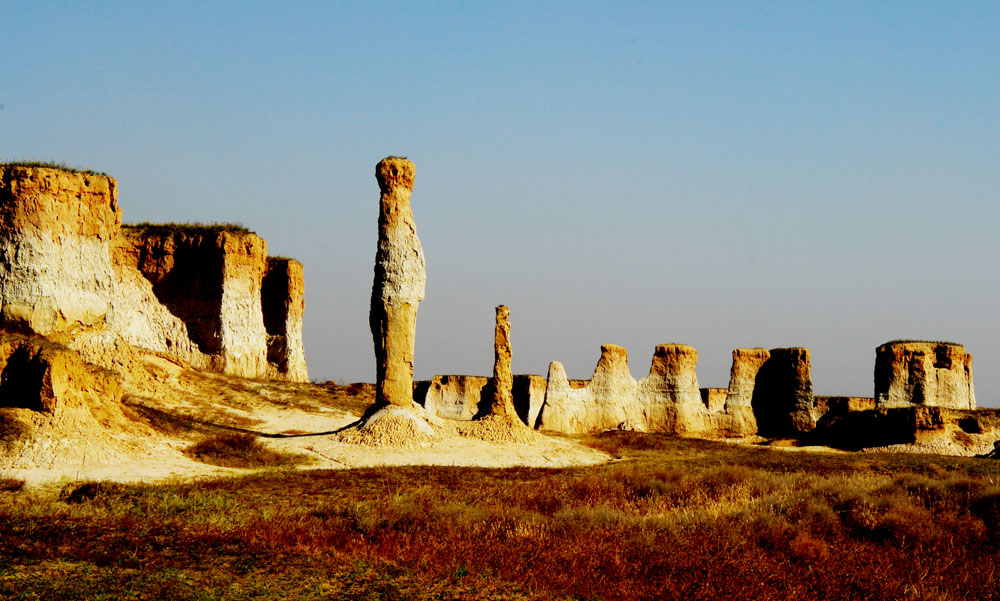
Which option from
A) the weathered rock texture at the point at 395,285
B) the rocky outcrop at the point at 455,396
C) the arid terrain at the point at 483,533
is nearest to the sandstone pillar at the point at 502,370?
the weathered rock texture at the point at 395,285

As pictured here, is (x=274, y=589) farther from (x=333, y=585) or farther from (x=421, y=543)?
(x=421, y=543)

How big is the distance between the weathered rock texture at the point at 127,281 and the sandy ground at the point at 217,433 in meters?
2.65

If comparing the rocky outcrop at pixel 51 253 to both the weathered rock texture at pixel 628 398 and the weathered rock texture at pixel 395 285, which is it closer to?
the weathered rock texture at pixel 395 285

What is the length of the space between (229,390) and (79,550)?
2413cm

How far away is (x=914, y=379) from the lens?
143 ft

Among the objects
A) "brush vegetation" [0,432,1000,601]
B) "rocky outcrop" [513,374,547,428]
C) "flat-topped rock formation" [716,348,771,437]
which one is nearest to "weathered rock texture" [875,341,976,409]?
"flat-topped rock formation" [716,348,771,437]

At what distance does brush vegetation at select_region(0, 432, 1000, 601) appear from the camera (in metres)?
9.02

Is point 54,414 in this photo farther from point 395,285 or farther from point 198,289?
point 198,289

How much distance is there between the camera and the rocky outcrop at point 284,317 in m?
42.6

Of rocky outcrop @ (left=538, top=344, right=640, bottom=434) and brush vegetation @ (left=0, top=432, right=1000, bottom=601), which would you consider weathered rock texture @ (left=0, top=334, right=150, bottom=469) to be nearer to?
brush vegetation @ (left=0, top=432, right=1000, bottom=601)

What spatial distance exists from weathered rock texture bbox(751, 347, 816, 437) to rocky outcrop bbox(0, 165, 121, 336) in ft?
99.4

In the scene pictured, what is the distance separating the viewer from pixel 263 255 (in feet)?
134

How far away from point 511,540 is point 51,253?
77.3 ft

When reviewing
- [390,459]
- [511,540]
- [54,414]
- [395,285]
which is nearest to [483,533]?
[511,540]
